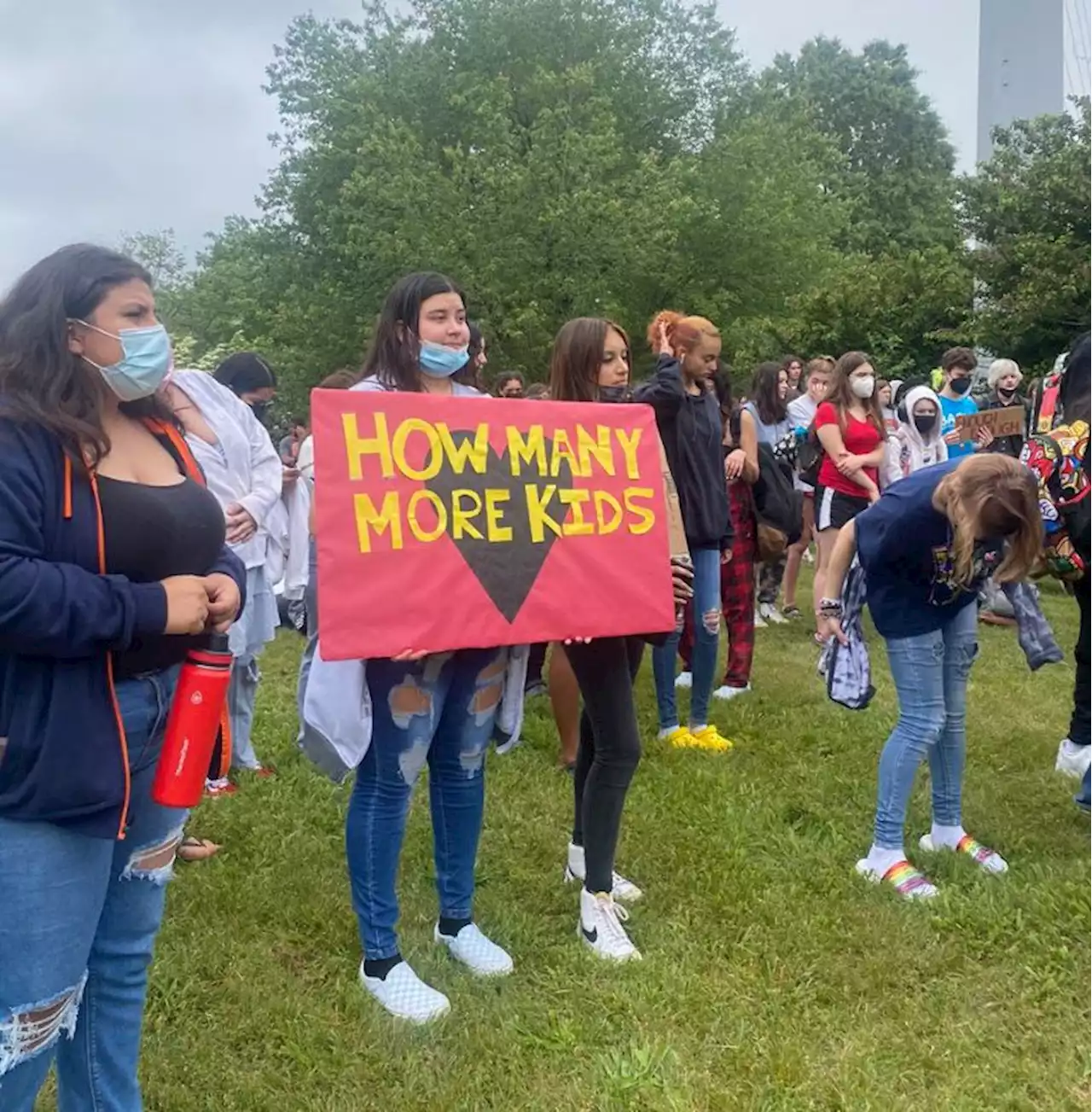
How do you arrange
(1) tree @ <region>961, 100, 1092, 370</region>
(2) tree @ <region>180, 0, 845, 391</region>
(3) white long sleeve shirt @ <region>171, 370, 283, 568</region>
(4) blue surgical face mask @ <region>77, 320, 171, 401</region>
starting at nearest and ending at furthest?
(4) blue surgical face mask @ <region>77, 320, 171, 401</region>
(3) white long sleeve shirt @ <region>171, 370, 283, 568</region>
(1) tree @ <region>961, 100, 1092, 370</region>
(2) tree @ <region>180, 0, 845, 391</region>

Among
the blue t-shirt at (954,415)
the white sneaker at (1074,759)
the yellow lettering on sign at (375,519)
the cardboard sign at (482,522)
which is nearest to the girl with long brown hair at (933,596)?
the cardboard sign at (482,522)

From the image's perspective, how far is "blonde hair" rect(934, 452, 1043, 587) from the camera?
3482 mm

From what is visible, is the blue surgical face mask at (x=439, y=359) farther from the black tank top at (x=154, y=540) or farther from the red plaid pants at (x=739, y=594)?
the red plaid pants at (x=739, y=594)

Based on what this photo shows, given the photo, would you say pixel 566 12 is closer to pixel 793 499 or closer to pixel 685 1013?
pixel 793 499

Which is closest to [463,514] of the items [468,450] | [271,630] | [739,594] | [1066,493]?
[468,450]

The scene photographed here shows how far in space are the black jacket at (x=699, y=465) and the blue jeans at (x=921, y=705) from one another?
1440 millimetres

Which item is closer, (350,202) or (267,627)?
(267,627)

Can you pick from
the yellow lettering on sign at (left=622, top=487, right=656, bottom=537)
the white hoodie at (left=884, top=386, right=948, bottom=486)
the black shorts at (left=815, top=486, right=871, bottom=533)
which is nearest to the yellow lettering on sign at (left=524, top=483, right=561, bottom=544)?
the yellow lettering on sign at (left=622, top=487, right=656, bottom=537)

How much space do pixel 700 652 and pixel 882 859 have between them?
69.4 inches

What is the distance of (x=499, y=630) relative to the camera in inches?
118

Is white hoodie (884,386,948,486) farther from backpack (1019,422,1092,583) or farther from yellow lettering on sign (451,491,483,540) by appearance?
yellow lettering on sign (451,491,483,540)

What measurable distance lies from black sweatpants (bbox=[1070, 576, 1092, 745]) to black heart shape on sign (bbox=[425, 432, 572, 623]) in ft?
9.72

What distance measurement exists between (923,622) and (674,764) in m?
1.70

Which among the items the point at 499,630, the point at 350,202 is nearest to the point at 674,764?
the point at 499,630
